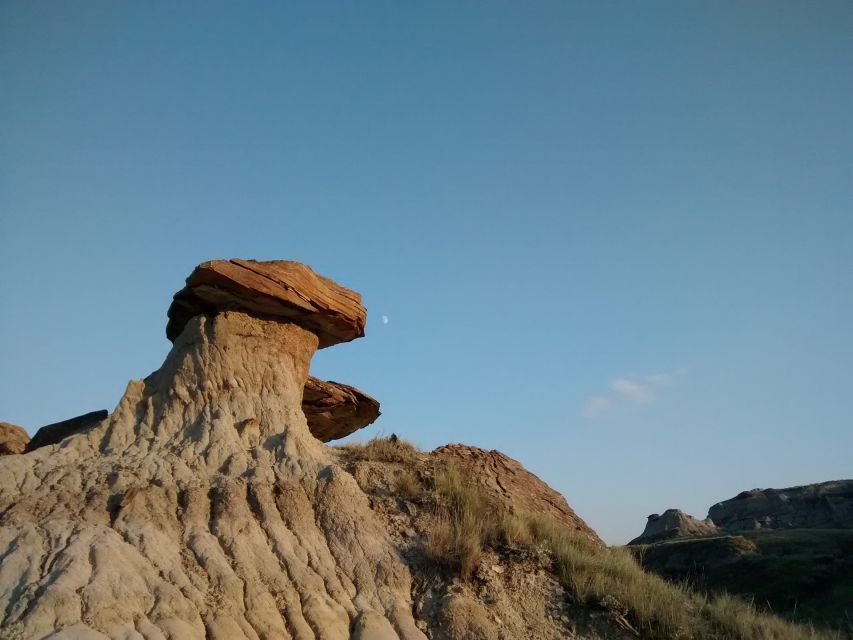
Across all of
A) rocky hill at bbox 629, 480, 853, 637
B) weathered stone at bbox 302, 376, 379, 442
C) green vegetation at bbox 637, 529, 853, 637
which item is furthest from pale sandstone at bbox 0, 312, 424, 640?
green vegetation at bbox 637, 529, 853, 637

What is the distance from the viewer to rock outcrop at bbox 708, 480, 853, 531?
2013 inches

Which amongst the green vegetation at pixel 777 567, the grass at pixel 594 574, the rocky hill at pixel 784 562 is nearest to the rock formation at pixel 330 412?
the grass at pixel 594 574

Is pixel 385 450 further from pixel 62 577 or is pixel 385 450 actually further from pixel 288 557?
pixel 62 577

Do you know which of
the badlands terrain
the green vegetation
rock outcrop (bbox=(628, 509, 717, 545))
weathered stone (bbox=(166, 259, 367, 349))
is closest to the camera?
the badlands terrain

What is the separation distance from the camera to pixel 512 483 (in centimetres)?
1536

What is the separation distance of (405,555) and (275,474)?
2.50m

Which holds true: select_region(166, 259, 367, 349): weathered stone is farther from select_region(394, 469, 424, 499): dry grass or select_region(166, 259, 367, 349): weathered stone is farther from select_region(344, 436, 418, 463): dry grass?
select_region(394, 469, 424, 499): dry grass

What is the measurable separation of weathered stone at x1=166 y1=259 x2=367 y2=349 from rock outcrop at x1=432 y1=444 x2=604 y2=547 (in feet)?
11.2

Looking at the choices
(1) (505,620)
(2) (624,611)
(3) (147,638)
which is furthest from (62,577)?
(2) (624,611)

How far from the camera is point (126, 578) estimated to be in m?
A: 9.45

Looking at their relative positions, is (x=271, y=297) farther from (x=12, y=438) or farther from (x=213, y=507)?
(x=12, y=438)

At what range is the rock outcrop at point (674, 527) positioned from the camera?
49.9 meters

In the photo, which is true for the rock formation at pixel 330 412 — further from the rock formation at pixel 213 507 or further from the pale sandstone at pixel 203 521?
the pale sandstone at pixel 203 521

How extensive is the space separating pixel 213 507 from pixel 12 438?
335 inches
